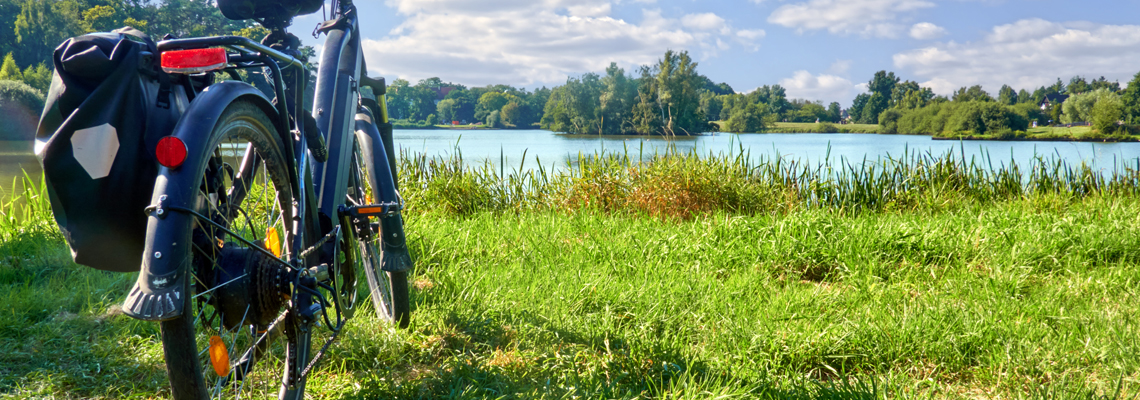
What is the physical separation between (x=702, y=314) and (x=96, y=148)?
1971mm

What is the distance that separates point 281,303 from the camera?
133 centimetres

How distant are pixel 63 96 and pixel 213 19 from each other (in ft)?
133

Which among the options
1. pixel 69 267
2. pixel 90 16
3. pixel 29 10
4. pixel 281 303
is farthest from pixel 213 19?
pixel 281 303

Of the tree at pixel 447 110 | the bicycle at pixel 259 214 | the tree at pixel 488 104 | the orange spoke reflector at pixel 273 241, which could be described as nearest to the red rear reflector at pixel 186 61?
the bicycle at pixel 259 214

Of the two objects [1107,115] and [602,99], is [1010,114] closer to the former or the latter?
[1107,115]

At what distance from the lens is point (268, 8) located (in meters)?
1.84

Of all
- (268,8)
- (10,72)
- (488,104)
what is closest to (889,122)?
(488,104)

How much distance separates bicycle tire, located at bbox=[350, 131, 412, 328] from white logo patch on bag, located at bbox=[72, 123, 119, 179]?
3.69ft

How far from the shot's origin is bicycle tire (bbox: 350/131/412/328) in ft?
7.14

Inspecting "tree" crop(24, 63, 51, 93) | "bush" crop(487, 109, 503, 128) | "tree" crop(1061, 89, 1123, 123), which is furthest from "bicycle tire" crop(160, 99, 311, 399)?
"bush" crop(487, 109, 503, 128)

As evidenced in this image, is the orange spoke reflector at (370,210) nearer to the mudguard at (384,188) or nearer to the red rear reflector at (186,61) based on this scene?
the mudguard at (384,188)

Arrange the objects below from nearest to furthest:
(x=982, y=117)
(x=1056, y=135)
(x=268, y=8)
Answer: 1. (x=268, y=8)
2. (x=982, y=117)
3. (x=1056, y=135)

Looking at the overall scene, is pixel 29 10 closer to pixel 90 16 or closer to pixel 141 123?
pixel 90 16

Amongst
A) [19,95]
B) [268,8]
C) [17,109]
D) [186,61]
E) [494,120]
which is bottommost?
[186,61]
